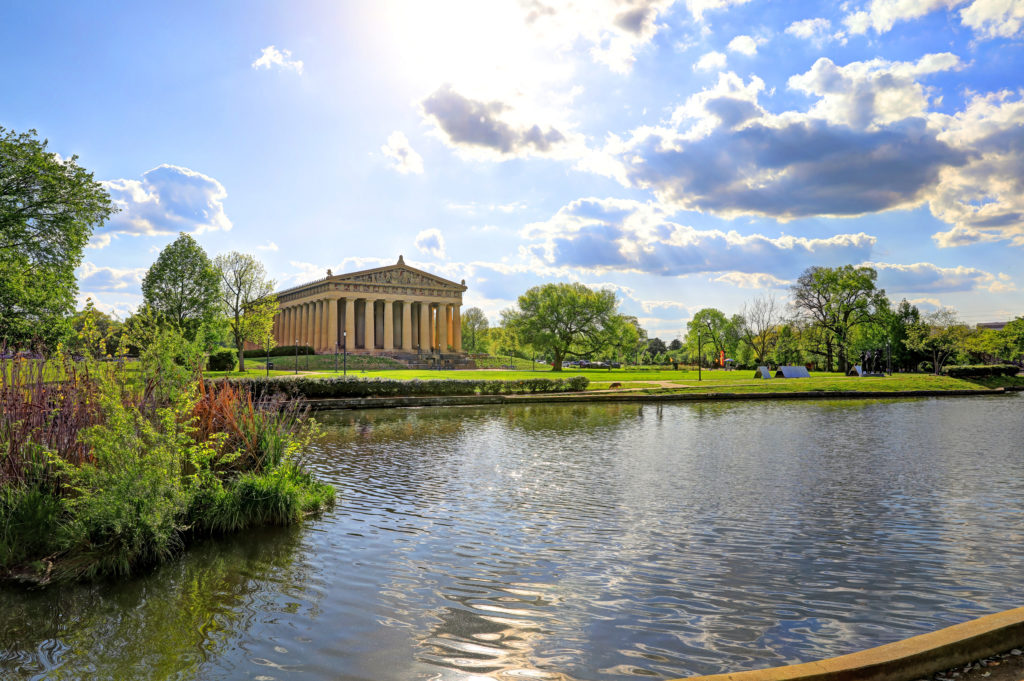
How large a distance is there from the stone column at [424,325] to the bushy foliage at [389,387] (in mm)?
61834

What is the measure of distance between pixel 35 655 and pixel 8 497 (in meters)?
2.87

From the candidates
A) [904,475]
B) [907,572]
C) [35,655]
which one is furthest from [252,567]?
[904,475]

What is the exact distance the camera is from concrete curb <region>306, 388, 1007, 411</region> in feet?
98.1

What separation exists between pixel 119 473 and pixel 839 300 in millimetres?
71379

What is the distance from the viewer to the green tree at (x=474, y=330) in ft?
413

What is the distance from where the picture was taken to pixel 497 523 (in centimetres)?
863

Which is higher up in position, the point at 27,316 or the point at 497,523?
the point at 27,316

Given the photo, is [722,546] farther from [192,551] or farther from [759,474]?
[192,551]

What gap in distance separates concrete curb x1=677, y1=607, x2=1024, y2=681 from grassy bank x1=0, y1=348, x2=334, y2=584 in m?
6.12

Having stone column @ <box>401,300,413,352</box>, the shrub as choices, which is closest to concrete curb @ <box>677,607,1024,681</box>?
the shrub

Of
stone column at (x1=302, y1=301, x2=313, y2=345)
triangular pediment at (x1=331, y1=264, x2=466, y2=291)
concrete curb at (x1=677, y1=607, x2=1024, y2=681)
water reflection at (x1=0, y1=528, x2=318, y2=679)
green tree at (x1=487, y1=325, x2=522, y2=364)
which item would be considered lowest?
water reflection at (x1=0, y1=528, x2=318, y2=679)

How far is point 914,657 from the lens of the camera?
12.7 feet

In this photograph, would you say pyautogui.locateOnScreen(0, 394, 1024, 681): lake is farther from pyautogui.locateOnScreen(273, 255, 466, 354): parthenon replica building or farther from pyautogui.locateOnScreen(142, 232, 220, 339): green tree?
pyautogui.locateOnScreen(273, 255, 466, 354): parthenon replica building

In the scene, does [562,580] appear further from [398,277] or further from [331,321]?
[398,277]
